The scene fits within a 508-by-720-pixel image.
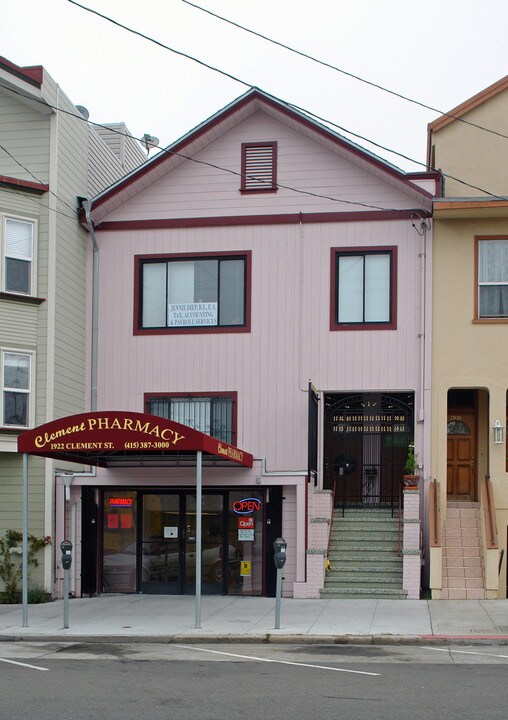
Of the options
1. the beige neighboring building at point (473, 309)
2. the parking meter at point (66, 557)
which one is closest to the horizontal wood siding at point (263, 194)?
the beige neighboring building at point (473, 309)

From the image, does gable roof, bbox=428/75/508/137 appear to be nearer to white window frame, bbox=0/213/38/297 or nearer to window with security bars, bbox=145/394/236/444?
window with security bars, bbox=145/394/236/444

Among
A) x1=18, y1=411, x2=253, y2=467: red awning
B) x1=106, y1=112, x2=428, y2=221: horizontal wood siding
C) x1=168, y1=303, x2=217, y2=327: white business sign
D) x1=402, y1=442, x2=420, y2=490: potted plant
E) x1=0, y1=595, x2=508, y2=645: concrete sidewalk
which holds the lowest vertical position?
x1=0, y1=595, x2=508, y2=645: concrete sidewalk

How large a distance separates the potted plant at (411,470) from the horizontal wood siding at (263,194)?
5136 mm

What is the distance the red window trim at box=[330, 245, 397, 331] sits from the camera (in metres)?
21.9

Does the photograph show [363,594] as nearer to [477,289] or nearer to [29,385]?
[477,289]

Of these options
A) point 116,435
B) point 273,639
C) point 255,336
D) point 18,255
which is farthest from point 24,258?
point 273,639

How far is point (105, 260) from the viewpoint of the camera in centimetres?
2330

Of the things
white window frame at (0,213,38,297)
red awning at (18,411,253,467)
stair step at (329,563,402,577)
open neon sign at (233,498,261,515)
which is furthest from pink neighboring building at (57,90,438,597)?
red awning at (18,411,253,467)

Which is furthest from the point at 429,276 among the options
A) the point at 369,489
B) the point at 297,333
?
the point at 369,489

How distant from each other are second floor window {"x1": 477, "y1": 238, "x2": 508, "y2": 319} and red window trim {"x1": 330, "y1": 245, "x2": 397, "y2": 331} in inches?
67.7

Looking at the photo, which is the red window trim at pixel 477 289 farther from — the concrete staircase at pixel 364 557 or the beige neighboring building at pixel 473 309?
the concrete staircase at pixel 364 557

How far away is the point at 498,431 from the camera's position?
2127cm

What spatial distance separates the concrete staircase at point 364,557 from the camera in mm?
20047

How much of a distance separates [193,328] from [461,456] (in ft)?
21.3
